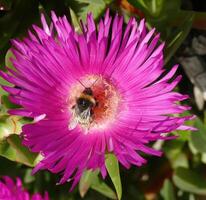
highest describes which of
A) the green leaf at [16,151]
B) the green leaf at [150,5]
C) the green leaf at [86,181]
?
the green leaf at [150,5]

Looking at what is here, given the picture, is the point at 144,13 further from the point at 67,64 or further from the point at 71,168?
the point at 71,168

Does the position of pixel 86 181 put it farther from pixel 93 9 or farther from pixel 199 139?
pixel 93 9

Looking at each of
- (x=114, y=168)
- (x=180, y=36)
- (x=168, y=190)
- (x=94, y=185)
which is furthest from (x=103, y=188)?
(x=180, y=36)

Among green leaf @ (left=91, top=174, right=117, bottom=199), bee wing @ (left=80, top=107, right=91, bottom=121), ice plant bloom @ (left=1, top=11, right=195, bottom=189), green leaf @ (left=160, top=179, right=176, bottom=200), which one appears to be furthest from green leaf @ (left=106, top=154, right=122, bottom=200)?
green leaf @ (left=160, top=179, right=176, bottom=200)

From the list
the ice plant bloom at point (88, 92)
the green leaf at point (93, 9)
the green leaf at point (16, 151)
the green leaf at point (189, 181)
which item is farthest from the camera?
the green leaf at point (189, 181)

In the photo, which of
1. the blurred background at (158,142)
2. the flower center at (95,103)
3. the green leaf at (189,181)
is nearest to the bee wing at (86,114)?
the flower center at (95,103)

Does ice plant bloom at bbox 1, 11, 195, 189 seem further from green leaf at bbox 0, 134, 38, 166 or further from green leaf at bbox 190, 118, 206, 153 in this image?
green leaf at bbox 190, 118, 206, 153

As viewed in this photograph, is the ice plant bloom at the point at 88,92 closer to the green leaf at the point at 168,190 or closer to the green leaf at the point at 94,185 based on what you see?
the green leaf at the point at 94,185
